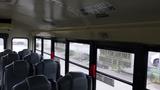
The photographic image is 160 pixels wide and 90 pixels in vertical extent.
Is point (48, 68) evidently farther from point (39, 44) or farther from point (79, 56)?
point (39, 44)

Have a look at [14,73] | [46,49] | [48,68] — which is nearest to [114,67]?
[48,68]

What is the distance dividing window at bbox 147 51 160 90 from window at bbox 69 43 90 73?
4.76 ft

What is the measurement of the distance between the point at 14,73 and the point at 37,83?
1546 mm

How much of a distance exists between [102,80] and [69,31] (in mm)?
1098

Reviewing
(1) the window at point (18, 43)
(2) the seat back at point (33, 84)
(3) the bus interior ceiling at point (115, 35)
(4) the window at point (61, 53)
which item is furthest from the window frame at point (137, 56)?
(1) the window at point (18, 43)

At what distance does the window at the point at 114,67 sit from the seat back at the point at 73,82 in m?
0.41

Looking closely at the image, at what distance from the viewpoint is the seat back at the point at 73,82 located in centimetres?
255

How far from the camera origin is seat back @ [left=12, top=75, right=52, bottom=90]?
2153 millimetres

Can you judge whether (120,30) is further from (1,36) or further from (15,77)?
(1,36)

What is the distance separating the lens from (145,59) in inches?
88.7

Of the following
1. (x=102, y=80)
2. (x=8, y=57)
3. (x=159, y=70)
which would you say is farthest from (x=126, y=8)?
(x=8, y=57)

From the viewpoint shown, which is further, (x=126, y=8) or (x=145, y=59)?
(x=145, y=59)

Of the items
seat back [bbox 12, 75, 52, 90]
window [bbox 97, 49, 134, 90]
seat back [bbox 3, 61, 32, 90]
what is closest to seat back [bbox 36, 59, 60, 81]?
seat back [bbox 3, 61, 32, 90]

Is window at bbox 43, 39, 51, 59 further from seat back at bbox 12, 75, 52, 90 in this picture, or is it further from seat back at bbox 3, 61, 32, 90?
seat back at bbox 12, 75, 52, 90
